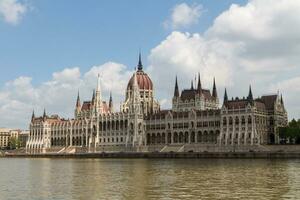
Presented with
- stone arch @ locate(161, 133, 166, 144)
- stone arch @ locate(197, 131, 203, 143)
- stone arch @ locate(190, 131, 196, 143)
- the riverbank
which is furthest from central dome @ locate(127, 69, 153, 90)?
the riverbank

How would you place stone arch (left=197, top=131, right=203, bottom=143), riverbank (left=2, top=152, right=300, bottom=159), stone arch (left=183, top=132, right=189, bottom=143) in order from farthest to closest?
stone arch (left=183, top=132, right=189, bottom=143)
stone arch (left=197, top=131, right=203, bottom=143)
riverbank (left=2, top=152, right=300, bottom=159)

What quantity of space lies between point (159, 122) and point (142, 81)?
1153 inches

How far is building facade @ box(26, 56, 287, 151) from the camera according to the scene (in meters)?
127

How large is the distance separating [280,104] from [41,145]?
86452 mm

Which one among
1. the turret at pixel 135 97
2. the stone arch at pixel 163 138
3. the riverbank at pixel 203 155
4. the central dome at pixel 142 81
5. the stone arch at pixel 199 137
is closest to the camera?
the riverbank at pixel 203 155

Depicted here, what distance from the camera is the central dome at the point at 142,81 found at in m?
173

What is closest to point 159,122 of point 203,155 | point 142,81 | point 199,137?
point 199,137

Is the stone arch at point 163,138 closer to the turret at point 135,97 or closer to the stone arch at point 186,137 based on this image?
the stone arch at point 186,137

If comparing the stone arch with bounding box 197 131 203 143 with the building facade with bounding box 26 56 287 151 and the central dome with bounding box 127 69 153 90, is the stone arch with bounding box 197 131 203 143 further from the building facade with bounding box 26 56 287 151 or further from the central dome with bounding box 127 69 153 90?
the central dome with bounding box 127 69 153 90

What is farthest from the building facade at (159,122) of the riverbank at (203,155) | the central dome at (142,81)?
the riverbank at (203,155)

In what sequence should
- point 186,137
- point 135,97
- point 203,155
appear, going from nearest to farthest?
1. point 203,155
2. point 186,137
3. point 135,97

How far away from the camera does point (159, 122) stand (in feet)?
491

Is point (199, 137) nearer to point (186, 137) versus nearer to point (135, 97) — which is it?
point (186, 137)

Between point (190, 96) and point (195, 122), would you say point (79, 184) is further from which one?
point (190, 96)
